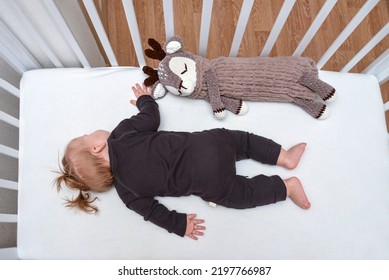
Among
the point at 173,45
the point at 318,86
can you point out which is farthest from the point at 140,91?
the point at 318,86

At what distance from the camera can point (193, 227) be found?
3.26 feet

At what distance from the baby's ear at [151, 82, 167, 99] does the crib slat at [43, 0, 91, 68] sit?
9.0 inches

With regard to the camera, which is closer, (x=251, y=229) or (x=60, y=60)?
(x=251, y=229)

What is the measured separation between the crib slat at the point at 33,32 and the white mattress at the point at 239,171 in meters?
0.04

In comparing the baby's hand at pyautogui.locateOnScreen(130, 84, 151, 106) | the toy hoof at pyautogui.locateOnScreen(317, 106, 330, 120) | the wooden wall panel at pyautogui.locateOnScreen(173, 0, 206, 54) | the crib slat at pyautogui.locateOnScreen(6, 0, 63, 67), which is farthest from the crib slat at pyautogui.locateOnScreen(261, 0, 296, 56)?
the crib slat at pyautogui.locateOnScreen(6, 0, 63, 67)

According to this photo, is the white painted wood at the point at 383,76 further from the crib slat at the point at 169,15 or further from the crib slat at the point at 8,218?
the crib slat at the point at 8,218

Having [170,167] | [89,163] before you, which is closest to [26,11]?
[89,163]

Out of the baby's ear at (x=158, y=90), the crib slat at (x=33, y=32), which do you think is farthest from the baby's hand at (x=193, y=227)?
the crib slat at (x=33, y=32)

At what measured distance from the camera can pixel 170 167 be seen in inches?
40.5

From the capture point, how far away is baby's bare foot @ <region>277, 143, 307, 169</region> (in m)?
1.03

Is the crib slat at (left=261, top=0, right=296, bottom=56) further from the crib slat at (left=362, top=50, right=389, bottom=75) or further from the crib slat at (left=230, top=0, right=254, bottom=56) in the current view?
the crib slat at (left=362, top=50, right=389, bottom=75)

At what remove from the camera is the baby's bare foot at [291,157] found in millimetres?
1025
